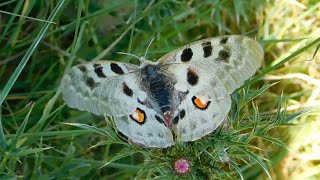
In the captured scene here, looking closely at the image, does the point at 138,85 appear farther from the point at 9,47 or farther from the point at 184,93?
the point at 9,47

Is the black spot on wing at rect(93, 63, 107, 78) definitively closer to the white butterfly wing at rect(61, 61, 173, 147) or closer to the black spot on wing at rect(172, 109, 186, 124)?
the white butterfly wing at rect(61, 61, 173, 147)

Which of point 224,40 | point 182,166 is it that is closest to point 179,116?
point 182,166

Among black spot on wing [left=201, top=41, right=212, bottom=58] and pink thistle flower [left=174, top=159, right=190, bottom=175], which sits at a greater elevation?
black spot on wing [left=201, top=41, right=212, bottom=58]

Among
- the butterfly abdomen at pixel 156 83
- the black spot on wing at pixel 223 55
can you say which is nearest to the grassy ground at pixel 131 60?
the butterfly abdomen at pixel 156 83

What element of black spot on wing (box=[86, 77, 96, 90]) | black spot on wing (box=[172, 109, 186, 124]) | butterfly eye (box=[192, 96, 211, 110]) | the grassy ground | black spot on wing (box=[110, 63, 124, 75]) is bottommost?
the grassy ground

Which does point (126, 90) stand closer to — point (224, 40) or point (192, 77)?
point (192, 77)

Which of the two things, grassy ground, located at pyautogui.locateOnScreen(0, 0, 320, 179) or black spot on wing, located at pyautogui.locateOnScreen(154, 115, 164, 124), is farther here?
grassy ground, located at pyautogui.locateOnScreen(0, 0, 320, 179)

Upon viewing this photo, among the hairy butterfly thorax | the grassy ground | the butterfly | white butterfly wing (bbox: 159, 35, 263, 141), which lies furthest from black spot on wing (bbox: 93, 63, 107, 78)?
the grassy ground
